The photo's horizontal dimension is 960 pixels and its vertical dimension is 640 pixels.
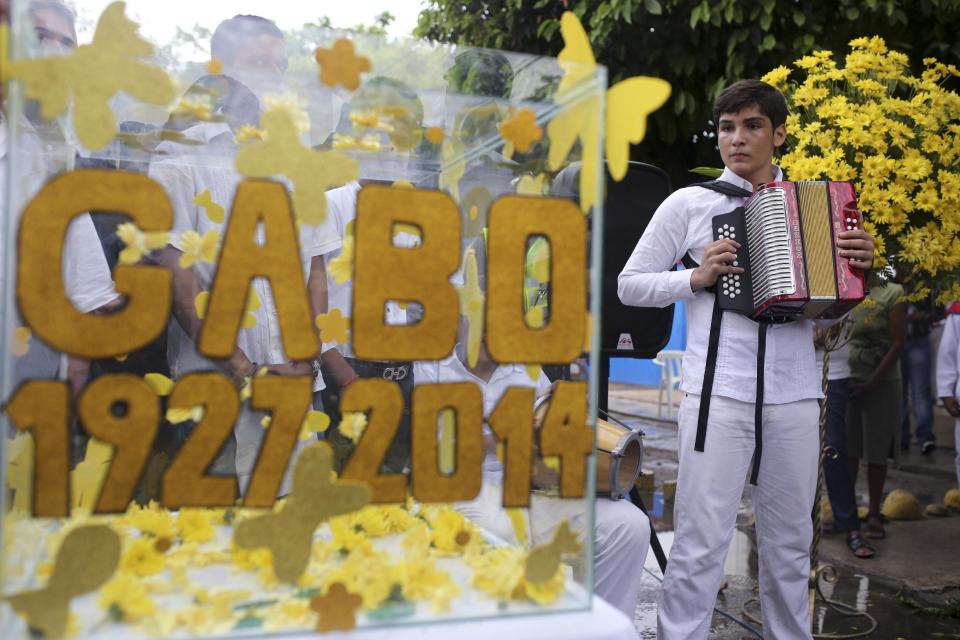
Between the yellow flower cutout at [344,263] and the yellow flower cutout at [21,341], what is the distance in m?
0.44

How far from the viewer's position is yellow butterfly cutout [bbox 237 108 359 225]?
120 centimetres

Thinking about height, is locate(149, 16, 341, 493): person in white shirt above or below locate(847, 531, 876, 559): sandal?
above

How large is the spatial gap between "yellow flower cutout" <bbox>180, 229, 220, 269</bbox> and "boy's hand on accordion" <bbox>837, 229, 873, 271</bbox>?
75.9 inches

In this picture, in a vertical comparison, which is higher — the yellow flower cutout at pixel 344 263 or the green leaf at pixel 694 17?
the green leaf at pixel 694 17

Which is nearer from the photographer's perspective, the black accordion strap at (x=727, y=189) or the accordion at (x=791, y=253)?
the accordion at (x=791, y=253)

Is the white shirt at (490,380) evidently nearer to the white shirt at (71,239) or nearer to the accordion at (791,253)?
the white shirt at (71,239)

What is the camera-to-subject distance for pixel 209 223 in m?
1.25

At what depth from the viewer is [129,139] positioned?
1380 millimetres

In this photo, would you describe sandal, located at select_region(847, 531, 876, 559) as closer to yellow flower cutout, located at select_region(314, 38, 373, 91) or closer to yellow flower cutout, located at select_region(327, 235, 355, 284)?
yellow flower cutout, located at select_region(327, 235, 355, 284)

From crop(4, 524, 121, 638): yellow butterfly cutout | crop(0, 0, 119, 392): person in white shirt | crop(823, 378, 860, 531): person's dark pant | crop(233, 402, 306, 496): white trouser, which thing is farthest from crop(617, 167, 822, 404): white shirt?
crop(823, 378, 860, 531): person's dark pant

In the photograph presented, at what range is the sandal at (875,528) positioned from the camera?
4926 millimetres

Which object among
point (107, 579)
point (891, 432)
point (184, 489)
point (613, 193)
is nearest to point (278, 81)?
point (184, 489)

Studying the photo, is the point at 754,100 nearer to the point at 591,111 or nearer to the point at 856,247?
the point at 856,247

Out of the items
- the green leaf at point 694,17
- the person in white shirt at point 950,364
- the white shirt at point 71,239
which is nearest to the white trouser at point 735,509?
the white shirt at point 71,239
